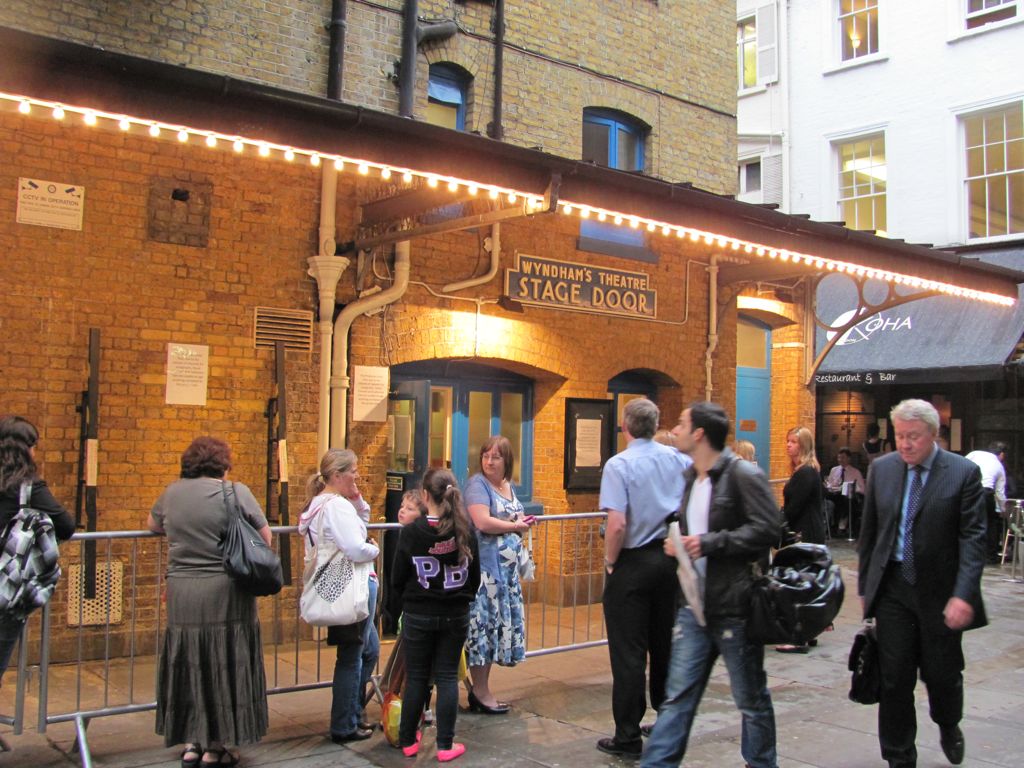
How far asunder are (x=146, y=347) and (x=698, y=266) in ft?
22.1

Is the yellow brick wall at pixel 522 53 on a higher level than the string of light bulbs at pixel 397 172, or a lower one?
higher

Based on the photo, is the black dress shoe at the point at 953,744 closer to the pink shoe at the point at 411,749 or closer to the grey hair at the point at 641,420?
the grey hair at the point at 641,420

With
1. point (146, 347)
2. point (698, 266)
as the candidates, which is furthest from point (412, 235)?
point (698, 266)

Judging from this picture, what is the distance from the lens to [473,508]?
238 inches

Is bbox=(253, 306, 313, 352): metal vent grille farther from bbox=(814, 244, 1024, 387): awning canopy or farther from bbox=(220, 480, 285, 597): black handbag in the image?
bbox=(814, 244, 1024, 387): awning canopy

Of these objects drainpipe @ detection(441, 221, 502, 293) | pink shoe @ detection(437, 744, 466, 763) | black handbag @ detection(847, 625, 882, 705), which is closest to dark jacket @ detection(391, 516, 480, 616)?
pink shoe @ detection(437, 744, 466, 763)

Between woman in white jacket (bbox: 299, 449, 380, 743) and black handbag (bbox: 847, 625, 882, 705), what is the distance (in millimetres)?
2620

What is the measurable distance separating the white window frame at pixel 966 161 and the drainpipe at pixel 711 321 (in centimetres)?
721

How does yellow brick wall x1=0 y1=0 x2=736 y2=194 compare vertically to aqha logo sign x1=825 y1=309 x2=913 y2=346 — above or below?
above

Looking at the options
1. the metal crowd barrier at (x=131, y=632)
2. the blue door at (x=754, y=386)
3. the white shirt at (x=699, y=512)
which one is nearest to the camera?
the white shirt at (x=699, y=512)

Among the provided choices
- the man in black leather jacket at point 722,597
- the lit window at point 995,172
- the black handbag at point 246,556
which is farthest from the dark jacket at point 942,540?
the lit window at point 995,172

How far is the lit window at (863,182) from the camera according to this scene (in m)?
18.7

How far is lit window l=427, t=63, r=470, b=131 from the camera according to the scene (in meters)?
10.3

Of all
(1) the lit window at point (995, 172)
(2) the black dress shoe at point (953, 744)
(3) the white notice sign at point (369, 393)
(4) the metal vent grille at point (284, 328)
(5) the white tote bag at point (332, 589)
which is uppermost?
(1) the lit window at point (995, 172)
